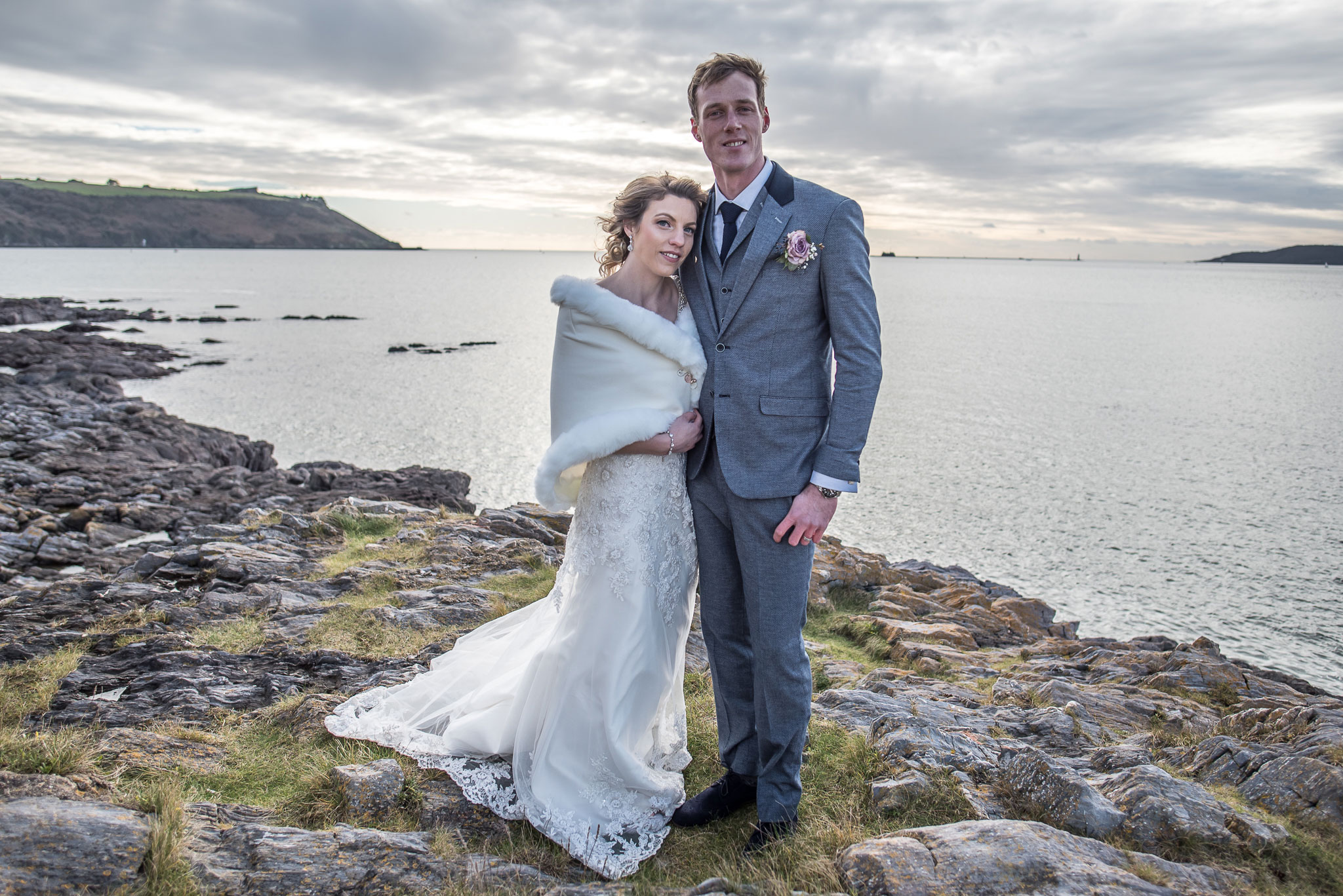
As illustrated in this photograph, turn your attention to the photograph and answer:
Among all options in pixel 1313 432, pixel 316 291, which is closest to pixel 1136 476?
pixel 1313 432

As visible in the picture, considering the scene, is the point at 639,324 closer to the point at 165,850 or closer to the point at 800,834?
the point at 800,834

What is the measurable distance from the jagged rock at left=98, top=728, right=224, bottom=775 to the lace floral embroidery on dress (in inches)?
85.6

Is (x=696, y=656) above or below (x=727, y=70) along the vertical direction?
below

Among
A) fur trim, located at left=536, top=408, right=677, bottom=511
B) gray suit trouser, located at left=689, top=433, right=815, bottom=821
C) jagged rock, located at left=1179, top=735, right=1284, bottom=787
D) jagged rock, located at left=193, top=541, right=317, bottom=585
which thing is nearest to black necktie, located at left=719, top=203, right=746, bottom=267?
fur trim, located at left=536, top=408, right=677, bottom=511

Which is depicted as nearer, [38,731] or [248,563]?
[38,731]

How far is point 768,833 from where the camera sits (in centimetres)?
365

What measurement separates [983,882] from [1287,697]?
6636 mm

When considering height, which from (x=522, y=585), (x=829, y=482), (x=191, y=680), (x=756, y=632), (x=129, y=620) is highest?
(x=829, y=482)

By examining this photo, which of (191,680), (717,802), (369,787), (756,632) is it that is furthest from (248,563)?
(756,632)

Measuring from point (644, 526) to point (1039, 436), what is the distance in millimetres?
25248

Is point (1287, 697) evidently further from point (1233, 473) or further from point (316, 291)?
point (316, 291)

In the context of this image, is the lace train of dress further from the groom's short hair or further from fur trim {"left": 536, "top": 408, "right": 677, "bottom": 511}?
the groom's short hair

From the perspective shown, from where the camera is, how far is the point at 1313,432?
26.8m

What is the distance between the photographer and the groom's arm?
3.33 meters
